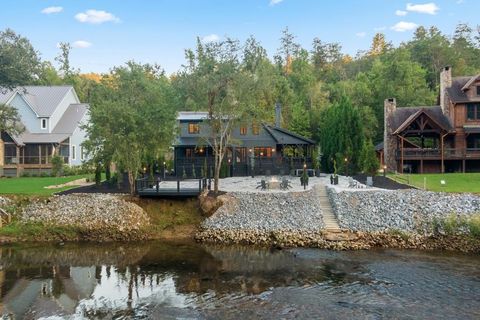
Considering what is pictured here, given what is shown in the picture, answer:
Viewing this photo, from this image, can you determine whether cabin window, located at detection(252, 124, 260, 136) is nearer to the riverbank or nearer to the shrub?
the riverbank

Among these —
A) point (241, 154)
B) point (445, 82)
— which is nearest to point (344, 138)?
point (241, 154)

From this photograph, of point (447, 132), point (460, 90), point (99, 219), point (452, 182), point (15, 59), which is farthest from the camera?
point (460, 90)

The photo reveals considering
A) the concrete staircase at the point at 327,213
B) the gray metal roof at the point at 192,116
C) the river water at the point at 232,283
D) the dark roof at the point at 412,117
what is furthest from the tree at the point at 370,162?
the gray metal roof at the point at 192,116

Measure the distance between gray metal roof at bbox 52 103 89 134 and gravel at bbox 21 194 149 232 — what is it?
20356mm

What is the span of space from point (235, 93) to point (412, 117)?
710 inches

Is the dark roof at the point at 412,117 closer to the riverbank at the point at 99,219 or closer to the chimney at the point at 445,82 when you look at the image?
the chimney at the point at 445,82

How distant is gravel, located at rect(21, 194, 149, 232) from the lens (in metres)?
22.2

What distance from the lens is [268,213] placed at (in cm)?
2244

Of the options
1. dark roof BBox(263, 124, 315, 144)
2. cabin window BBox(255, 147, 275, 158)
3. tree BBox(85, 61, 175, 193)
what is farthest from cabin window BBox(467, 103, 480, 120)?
tree BBox(85, 61, 175, 193)

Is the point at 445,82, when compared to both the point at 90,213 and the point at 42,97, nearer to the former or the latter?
the point at 90,213

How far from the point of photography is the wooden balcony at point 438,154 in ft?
112

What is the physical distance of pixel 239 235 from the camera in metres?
21.2

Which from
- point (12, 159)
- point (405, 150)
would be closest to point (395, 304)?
point (405, 150)

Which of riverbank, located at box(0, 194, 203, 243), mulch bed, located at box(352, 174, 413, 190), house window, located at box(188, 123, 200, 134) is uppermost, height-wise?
house window, located at box(188, 123, 200, 134)
